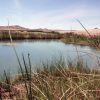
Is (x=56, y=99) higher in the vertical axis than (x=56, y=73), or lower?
higher

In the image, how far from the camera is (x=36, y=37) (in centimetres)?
2459

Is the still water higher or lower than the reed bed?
lower

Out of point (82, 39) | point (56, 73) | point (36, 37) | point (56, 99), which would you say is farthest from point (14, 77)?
point (36, 37)

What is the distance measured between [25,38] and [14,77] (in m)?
18.1

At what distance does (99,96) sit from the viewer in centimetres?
176

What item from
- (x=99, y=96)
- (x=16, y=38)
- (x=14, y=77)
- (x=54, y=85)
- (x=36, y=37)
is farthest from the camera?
(x=36, y=37)

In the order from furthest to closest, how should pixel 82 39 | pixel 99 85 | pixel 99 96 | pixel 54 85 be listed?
1. pixel 82 39
2. pixel 54 85
3. pixel 99 85
4. pixel 99 96

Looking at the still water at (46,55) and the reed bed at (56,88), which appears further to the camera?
the still water at (46,55)

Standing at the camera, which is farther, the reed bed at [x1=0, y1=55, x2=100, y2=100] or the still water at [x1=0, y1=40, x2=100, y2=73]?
the still water at [x1=0, y1=40, x2=100, y2=73]

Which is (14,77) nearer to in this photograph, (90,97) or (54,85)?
(54,85)

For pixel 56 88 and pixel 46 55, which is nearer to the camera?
pixel 56 88

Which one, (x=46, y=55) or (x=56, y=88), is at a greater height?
(x=56, y=88)

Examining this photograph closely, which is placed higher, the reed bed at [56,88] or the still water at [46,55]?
the reed bed at [56,88]

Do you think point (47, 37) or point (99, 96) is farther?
point (47, 37)
